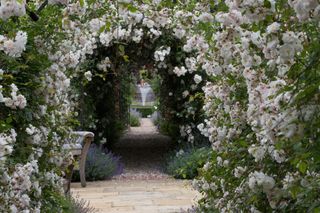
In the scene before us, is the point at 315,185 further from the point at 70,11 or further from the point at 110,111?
the point at 110,111

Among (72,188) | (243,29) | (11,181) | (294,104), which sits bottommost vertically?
(72,188)

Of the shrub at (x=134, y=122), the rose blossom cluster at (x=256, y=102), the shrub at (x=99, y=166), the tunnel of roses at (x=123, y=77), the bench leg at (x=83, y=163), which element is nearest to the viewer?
the rose blossom cluster at (x=256, y=102)

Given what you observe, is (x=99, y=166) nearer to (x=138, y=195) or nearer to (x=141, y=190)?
(x=141, y=190)

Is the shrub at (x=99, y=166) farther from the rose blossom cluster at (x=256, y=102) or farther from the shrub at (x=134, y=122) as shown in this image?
the shrub at (x=134, y=122)

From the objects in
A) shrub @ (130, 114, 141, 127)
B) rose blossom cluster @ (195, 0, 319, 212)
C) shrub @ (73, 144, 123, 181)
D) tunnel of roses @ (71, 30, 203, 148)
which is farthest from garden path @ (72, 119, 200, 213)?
shrub @ (130, 114, 141, 127)

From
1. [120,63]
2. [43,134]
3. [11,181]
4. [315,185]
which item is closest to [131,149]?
[120,63]

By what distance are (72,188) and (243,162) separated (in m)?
4.28

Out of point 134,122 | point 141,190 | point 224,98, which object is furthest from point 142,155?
point 134,122

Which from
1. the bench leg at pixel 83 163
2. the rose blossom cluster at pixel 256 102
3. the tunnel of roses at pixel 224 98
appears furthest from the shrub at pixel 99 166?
the rose blossom cluster at pixel 256 102

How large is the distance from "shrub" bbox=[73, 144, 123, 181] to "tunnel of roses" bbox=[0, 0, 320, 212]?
→ 3.21 m

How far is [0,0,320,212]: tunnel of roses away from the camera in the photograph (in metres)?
1.61

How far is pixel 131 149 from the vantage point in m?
10.3

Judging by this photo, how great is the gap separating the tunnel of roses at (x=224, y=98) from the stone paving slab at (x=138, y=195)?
5.24 feet

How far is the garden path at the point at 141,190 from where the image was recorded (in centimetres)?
537
